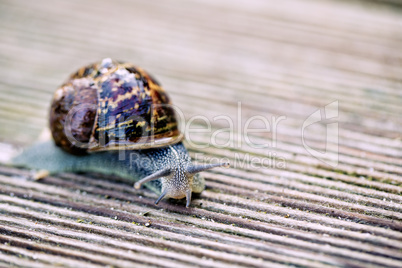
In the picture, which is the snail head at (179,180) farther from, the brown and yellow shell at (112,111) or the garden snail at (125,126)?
the brown and yellow shell at (112,111)

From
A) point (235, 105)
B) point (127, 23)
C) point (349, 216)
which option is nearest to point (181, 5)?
point (127, 23)

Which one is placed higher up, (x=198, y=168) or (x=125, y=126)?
(x=125, y=126)

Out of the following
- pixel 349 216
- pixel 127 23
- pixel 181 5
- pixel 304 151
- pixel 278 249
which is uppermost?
pixel 181 5

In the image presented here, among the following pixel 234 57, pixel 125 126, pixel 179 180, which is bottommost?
pixel 179 180

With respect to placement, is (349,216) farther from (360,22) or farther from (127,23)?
(127,23)

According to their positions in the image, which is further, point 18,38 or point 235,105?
point 18,38

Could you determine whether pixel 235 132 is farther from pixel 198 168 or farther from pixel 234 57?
pixel 234 57

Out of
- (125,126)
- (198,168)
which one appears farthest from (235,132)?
(125,126)
